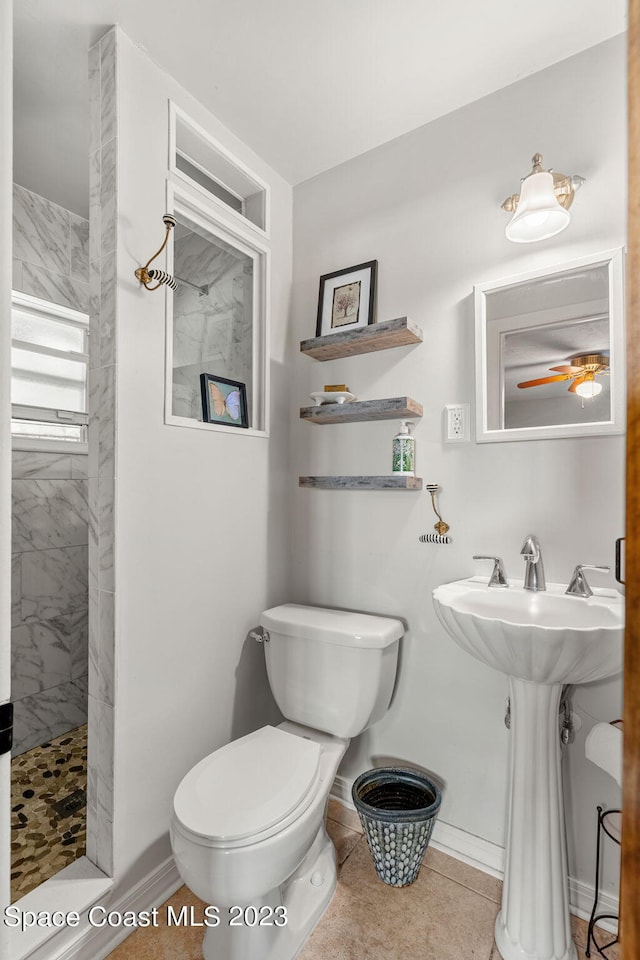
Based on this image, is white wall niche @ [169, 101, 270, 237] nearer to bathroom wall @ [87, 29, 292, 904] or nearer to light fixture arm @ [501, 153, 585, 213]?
bathroom wall @ [87, 29, 292, 904]

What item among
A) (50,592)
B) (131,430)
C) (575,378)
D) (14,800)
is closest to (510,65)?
(575,378)

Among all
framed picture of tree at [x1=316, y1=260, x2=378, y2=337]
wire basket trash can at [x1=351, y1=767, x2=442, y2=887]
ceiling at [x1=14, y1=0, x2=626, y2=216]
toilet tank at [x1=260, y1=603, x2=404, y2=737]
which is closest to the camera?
ceiling at [x1=14, y1=0, x2=626, y2=216]

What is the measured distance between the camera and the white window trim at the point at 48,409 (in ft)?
6.79

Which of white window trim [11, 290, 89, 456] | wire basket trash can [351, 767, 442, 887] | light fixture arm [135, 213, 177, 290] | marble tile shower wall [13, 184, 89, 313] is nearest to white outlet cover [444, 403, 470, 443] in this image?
light fixture arm [135, 213, 177, 290]

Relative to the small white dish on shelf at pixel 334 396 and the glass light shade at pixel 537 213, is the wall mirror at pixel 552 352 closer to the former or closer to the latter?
the glass light shade at pixel 537 213

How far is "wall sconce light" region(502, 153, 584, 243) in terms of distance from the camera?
4.39ft

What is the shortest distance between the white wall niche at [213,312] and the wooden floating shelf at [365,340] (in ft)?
0.81

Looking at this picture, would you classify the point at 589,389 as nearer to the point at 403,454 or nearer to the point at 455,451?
the point at 455,451

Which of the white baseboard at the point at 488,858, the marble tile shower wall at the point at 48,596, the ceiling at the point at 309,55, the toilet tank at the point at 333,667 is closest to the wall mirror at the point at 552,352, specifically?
the ceiling at the point at 309,55

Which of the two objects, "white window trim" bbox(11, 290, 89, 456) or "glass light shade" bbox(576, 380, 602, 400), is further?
"white window trim" bbox(11, 290, 89, 456)

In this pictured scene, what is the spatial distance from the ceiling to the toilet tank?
1.76m

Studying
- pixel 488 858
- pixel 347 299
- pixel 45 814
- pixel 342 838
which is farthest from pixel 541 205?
pixel 45 814

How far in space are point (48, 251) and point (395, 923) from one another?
2803 mm

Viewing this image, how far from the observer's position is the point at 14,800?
1758 mm
